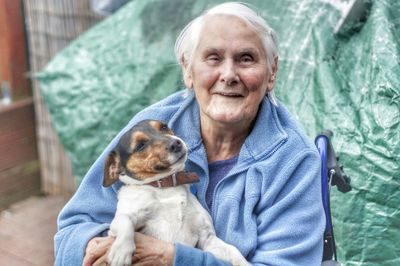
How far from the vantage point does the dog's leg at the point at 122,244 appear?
1.83 metres

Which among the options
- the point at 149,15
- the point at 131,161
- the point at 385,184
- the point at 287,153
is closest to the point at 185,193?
the point at 131,161

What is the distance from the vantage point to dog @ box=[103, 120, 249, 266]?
6.40 feet

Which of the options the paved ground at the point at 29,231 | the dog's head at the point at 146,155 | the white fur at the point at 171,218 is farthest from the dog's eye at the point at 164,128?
the paved ground at the point at 29,231

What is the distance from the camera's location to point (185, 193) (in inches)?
80.4

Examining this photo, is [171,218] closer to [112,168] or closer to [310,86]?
[112,168]

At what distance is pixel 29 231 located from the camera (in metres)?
4.61

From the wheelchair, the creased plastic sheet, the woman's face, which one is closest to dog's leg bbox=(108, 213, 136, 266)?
the woman's face

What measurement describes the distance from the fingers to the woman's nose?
2.25ft

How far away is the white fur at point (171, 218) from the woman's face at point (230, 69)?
0.34 meters

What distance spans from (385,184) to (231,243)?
1.24 meters

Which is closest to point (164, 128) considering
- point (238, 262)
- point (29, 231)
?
point (238, 262)

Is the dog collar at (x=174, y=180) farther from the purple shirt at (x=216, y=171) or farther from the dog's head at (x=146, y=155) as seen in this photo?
the purple shirt at (x=216, y=171)

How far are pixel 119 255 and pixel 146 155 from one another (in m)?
0.35

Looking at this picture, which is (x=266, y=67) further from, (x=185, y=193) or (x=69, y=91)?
(x=69, y=91)
